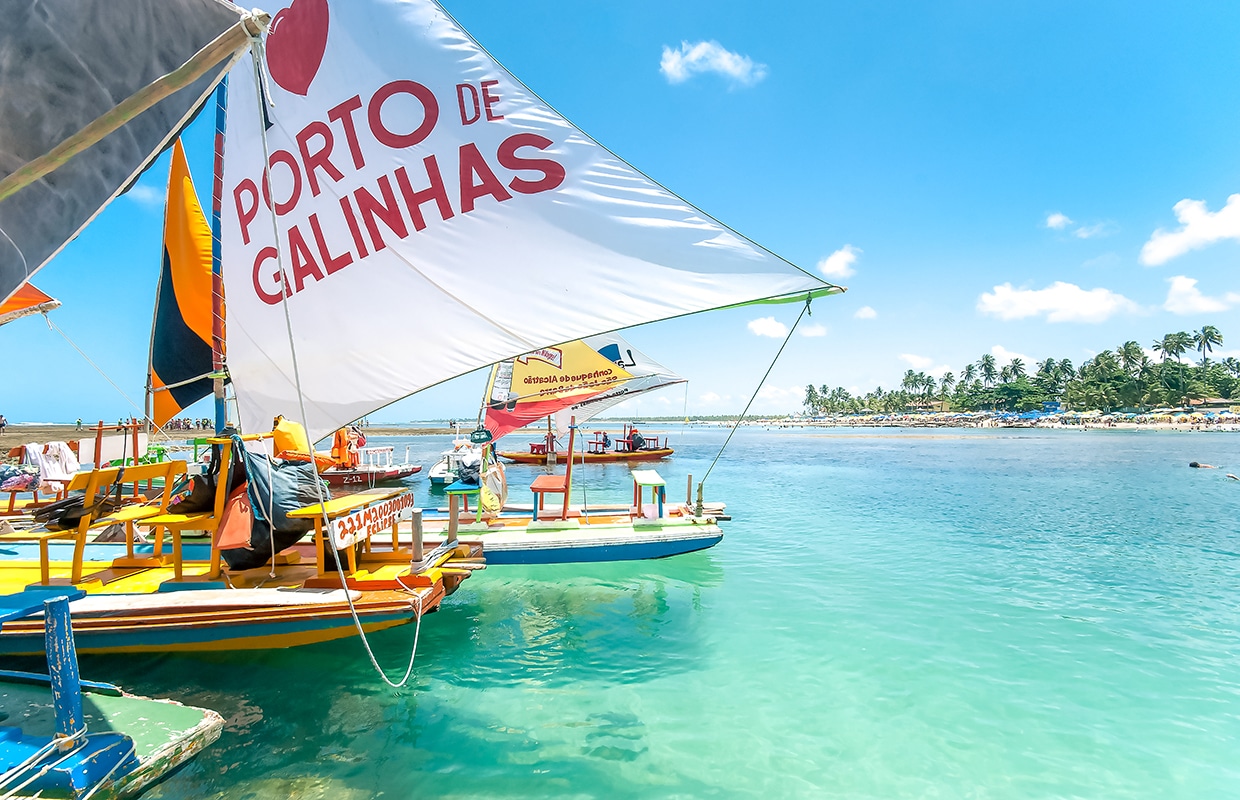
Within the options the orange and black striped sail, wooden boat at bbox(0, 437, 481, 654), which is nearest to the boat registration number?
wooden boat at bbox(0, 437, 481, 654)

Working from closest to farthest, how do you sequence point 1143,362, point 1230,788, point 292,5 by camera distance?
point 1230,788, point 292,5, point 1143,362

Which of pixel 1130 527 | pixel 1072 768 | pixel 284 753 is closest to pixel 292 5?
pixel 284 753

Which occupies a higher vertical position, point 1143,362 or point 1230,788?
point 1143,362

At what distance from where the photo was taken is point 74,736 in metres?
3.82

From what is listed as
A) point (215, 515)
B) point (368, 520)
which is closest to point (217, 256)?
point (215, 515)

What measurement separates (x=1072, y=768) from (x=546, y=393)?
13.5m

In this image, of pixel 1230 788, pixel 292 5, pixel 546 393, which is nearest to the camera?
pixel 1230 788

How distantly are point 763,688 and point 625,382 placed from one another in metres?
10.3

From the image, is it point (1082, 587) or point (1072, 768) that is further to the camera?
point (1082, 587)

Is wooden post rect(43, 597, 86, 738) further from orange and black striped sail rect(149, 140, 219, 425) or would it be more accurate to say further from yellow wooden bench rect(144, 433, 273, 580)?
orange and black striped sail rect(149, 140, 219, 425)

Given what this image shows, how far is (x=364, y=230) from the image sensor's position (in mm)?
5648

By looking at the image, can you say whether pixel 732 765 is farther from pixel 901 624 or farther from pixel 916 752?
pixel 901 624

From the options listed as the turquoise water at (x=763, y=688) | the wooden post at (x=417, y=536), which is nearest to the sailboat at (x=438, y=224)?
the wooden post at (x=417, y=536)

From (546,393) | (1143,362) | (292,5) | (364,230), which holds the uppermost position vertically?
(1143,362)
